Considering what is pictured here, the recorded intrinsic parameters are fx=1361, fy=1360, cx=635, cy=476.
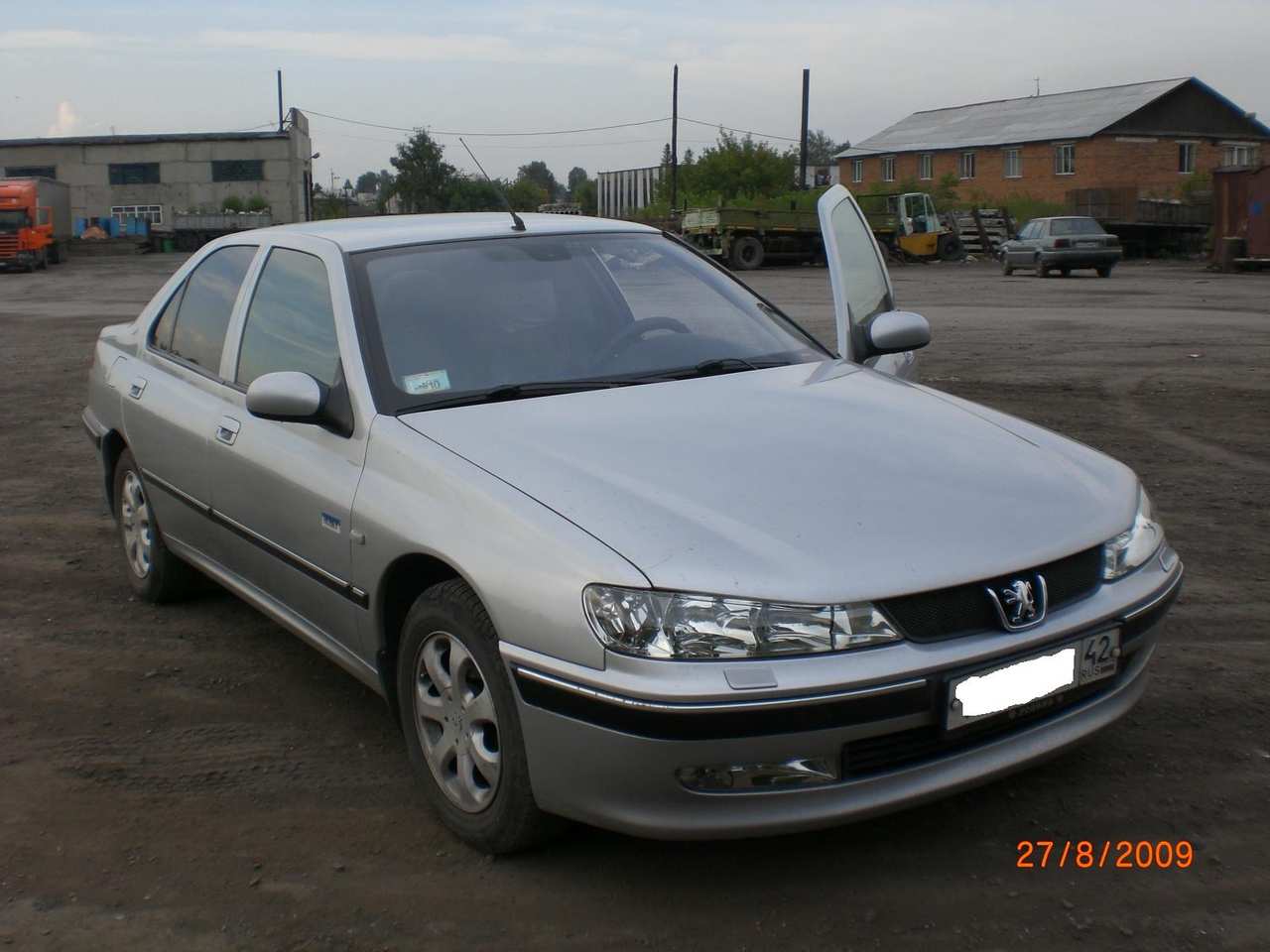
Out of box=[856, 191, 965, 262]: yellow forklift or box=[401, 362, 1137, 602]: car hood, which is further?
box=[856, 191, 965, 262]: yellow forklift

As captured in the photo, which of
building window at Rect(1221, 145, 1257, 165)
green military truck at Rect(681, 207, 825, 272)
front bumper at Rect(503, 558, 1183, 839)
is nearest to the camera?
front bumper at Rect(503, 558, 1183, 839)

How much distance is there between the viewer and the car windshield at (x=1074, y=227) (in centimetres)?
3195

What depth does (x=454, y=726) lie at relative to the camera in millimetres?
3176

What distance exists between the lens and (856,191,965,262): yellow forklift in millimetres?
40312

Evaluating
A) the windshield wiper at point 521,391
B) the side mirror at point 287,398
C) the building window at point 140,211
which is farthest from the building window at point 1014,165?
the side mirror at point 287,398

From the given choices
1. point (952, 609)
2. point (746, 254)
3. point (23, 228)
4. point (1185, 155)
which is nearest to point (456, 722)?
point (952, 609)

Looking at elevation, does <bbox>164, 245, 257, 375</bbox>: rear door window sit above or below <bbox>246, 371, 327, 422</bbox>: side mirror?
above

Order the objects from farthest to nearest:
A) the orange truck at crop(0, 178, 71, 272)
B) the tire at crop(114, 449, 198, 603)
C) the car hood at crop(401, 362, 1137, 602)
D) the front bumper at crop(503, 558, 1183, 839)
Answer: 1. the orange truck at crop(0, 178, 71, 272)
2. the tire at crop(114, 449, 198, 603)
3. the car hood at crop(401, 362, 1137, 602)
4. the front bumper at crop(503, 558, 1183, 839)

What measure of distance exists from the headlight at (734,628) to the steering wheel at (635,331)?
1373 millimetres

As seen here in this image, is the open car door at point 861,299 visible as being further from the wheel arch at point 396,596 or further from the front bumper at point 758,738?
the wheel arch at point 396,596

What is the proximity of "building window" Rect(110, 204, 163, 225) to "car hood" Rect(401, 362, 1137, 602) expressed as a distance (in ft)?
234

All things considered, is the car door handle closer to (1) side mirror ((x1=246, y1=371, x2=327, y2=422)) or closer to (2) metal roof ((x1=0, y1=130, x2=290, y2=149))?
(1) side mirror ((x1=246, y1=371, x2=327, y2=422))

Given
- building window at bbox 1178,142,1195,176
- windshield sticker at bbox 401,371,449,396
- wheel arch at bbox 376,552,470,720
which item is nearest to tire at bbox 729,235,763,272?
building window at bbox 1178,142,1195,176
